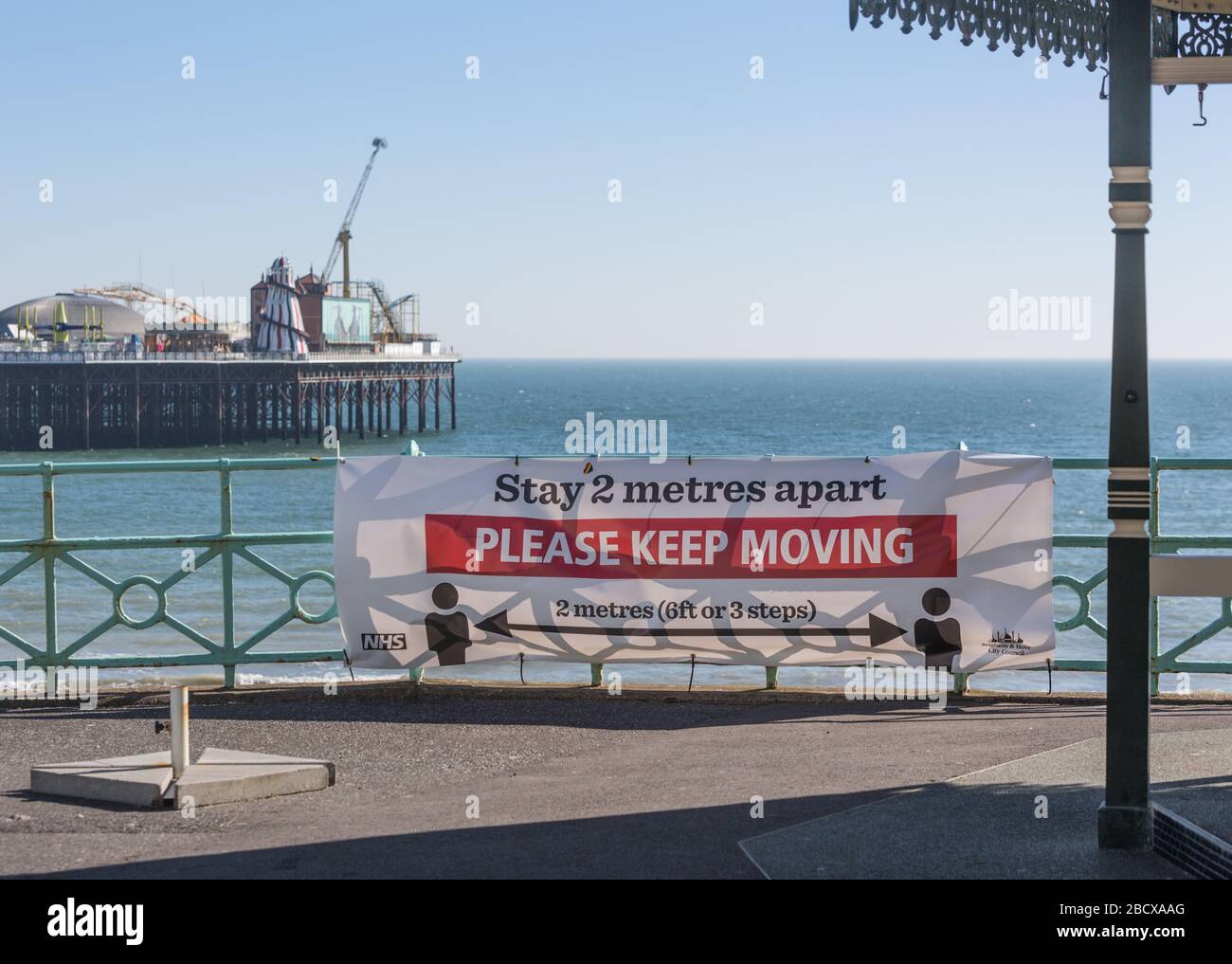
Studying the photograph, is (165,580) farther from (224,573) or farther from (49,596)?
(49,596)

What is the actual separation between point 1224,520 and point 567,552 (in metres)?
43.5

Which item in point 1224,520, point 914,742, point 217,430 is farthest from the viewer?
point 217,430

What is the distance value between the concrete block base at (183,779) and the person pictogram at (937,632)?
384 centimetres

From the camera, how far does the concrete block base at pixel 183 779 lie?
7152 millimetres

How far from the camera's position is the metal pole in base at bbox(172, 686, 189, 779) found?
7.33 m

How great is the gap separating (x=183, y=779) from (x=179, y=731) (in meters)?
0.26

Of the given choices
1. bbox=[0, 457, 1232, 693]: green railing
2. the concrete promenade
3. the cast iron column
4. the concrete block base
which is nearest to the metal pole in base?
the concrete block base

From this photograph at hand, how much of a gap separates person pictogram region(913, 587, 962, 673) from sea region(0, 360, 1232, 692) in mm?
704

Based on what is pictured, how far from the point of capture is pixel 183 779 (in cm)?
725

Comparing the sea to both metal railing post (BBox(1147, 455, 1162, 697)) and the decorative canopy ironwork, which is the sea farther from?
the decorative canopy ironwork

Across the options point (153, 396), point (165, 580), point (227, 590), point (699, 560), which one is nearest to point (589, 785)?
point (699, 560)
